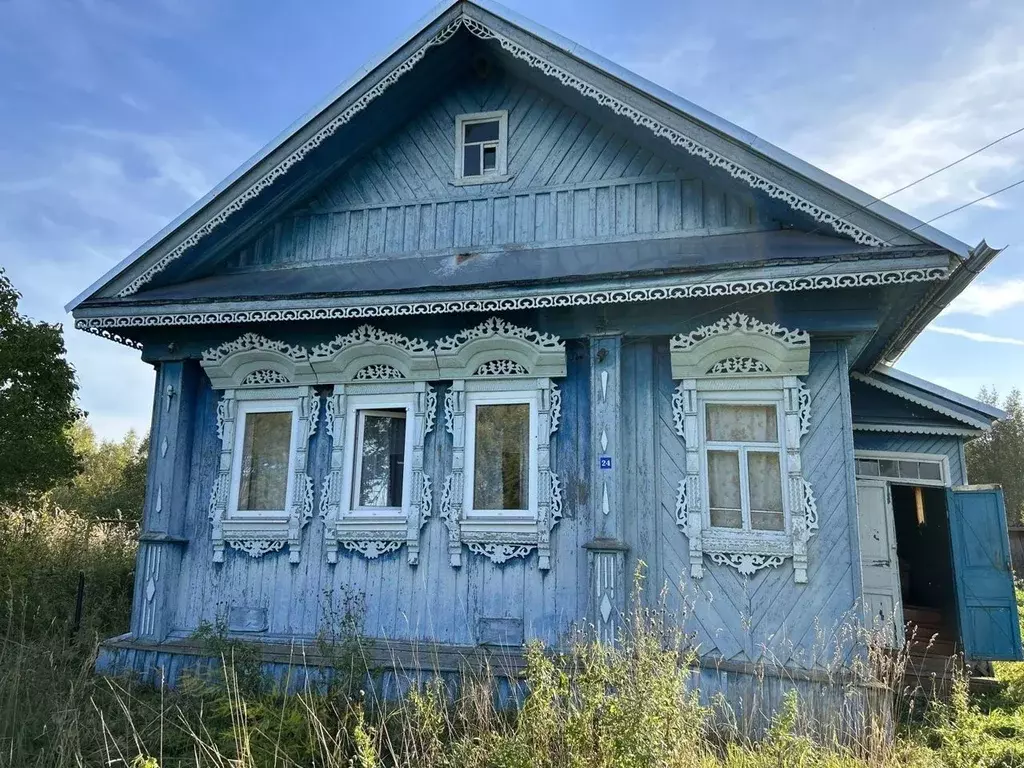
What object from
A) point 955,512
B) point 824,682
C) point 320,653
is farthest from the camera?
point 955,512

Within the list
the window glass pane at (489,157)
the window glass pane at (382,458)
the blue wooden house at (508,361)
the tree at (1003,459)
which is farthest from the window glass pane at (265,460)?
Result: the tree at (1003,459)

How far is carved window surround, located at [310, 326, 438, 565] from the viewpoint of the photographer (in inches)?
251

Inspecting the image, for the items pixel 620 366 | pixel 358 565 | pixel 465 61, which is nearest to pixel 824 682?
pixel 620 366

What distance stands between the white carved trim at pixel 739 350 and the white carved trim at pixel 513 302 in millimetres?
313

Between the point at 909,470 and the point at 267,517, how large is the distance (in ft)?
24.4

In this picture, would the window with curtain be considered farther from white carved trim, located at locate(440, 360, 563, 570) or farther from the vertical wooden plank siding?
the vertical wooden plank siding

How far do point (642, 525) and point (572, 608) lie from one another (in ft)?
2.90

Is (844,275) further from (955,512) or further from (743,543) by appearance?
(955,512)

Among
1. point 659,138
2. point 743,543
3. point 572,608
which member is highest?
point 659,138

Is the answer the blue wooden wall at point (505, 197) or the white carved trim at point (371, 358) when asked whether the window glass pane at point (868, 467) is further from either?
the white carved trim at point (371, 358)

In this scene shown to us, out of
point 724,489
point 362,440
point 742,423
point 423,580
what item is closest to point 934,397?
point 742,423

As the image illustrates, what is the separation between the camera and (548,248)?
22.0 ft

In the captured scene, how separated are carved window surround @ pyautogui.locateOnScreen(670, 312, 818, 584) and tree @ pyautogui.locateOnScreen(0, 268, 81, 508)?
9.15m

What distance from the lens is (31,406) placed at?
10344 mm
